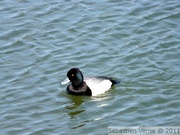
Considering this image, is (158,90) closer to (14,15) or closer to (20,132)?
(20,132)

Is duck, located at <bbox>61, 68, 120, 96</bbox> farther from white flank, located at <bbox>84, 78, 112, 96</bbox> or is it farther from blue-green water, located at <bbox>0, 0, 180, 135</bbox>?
blue-green water, located at <bbox>0, 0, 180, 135</bbox>

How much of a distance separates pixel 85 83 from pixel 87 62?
0.73 meters

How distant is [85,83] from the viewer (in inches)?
577

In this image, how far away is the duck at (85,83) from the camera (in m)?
14.3

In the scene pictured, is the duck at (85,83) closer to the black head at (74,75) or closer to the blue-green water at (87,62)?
the black head at (74,75)

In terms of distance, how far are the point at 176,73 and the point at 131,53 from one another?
147 cm

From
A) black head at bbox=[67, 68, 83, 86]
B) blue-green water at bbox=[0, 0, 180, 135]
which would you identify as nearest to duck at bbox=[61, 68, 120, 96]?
black head at bbox=[67, 68, 83, 86]

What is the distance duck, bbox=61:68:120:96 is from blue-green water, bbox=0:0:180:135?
176mm

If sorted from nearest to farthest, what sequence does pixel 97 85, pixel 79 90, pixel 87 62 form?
pixel 97 85 < pixel 79 90 < pixel 87 62

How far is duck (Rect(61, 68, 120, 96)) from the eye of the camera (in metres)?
14.3

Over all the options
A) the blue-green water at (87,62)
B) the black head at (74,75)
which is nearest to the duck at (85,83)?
the black head at (74,75)

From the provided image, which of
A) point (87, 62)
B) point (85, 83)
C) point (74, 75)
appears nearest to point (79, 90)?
point (85, 83)

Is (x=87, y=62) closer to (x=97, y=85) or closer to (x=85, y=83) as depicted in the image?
(x=85, y=83)

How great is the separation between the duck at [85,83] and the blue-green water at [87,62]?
176mm
